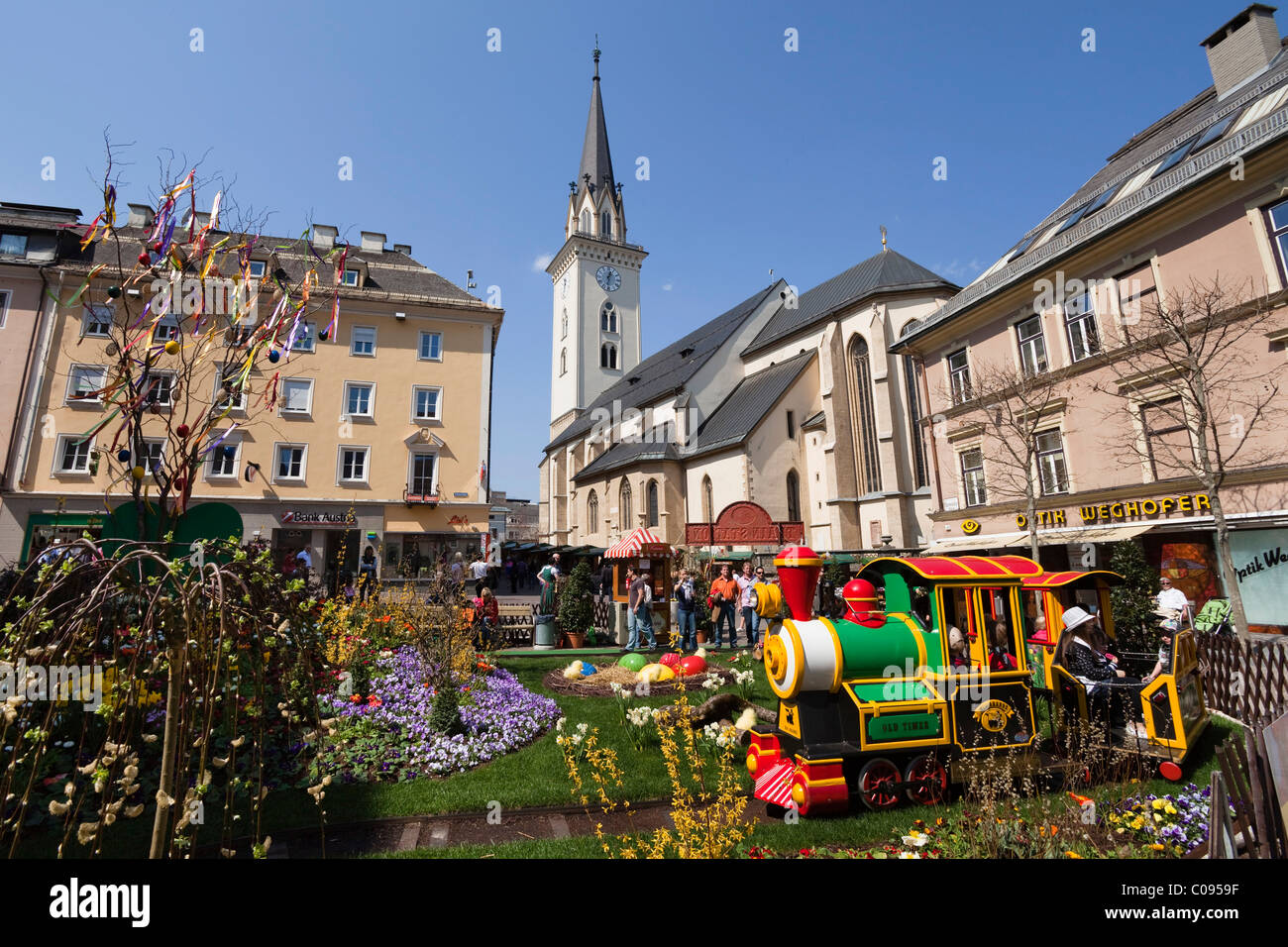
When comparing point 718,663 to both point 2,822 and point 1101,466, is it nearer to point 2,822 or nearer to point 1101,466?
point 2,822

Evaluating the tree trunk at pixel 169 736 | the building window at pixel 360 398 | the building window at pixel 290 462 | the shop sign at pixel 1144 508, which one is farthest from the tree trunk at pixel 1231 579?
the building window at pixel 290 462

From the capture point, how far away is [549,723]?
848 centimetres

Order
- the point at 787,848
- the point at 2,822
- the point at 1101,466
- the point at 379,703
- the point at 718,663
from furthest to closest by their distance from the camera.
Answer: the point at 1101,466 < the point at 718,663 < the point at 379,703 < the point at 787,848 < the point at 2,822

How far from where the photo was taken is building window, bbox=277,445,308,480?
23.8 m

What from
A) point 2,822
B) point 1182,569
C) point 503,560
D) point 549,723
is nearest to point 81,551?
point 2,822

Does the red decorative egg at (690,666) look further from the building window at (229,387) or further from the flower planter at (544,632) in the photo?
the building window at (229,387)

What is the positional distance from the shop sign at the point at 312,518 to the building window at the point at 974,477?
2381 cm

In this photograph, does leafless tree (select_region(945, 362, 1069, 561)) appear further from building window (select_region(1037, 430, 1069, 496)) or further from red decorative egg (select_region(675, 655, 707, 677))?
red decorative egg (select_region(675, 655, 707, 677))

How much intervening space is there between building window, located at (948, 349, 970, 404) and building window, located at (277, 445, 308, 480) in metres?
25.9

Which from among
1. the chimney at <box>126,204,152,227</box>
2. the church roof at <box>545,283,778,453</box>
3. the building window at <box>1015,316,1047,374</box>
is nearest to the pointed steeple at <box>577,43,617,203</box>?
the church roof at <box>545,283,778,453</box>

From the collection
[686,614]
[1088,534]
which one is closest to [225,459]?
[686,614]

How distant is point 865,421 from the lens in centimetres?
3198
